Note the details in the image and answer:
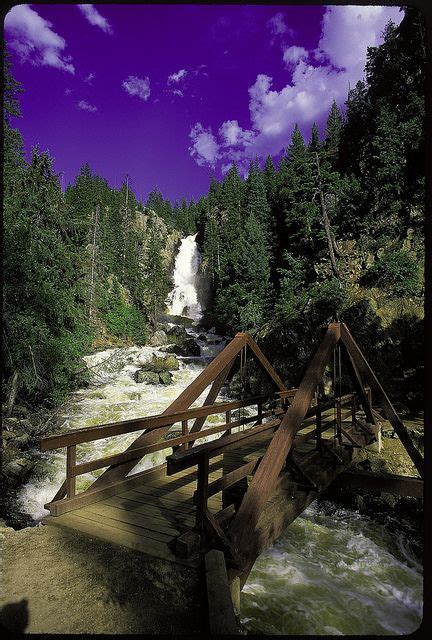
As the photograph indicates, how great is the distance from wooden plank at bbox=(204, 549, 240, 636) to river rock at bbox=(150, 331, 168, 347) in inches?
1203

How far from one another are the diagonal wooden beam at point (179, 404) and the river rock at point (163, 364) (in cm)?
1740

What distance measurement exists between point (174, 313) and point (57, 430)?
3513 cm

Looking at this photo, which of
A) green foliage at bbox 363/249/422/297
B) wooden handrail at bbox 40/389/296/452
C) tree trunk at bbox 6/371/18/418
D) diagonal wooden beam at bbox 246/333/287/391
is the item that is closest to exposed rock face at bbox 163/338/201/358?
green foliage at bbox 363/249/422/297

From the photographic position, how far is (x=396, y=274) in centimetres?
1884

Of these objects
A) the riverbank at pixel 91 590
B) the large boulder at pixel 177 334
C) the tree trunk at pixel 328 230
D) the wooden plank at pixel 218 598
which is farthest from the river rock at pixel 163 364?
the wooden plank at pixel 218 598

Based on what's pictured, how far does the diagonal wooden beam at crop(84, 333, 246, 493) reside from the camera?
4.78 m

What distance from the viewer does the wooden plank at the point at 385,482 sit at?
6.47 m

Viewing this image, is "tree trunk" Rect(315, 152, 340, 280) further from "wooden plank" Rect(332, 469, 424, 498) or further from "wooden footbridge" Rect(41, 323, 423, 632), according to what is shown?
"wooden footbridge" Rect(41, 323, 423, 632)

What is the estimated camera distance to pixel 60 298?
12555 millimetres

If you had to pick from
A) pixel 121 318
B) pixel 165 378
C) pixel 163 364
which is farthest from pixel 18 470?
pixel 121 318

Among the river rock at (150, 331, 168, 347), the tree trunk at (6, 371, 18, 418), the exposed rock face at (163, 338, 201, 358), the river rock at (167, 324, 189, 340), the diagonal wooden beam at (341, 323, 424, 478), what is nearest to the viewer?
the diagonal wooden beam at (341, 323, 424, 478)

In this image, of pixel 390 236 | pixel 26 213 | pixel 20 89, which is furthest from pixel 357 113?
pixel 26 213

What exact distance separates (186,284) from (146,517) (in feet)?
160

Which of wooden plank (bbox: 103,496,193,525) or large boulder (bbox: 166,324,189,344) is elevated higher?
large boulder (bbox: 166,324,189,344)
